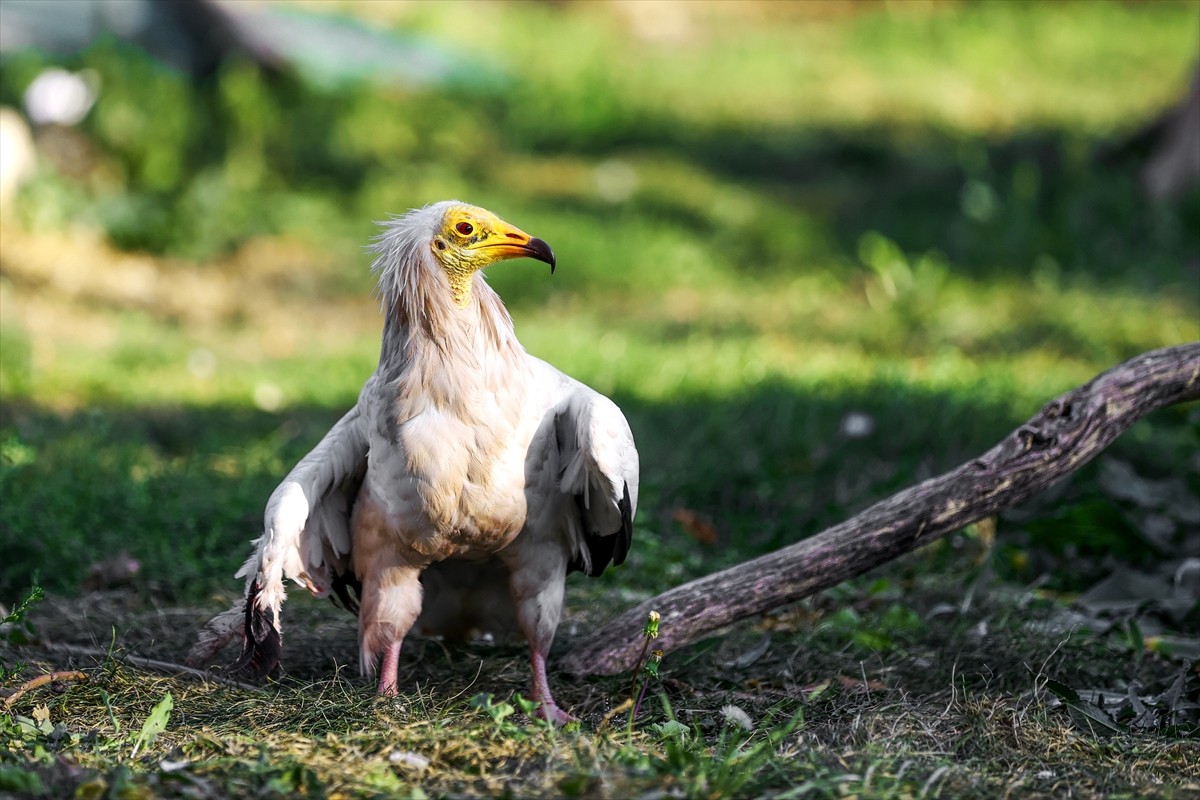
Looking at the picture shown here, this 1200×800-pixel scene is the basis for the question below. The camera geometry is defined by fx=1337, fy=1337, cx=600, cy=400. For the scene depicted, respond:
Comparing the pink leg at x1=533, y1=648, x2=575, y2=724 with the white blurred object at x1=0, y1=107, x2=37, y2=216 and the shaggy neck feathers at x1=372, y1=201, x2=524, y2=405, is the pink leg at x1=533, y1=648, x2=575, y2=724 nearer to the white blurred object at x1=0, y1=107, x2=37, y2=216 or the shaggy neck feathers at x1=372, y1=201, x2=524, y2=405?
the shaggy neck feathers at x1=372, y1=201, x2=524, y2=405

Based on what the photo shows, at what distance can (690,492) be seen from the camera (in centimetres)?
483

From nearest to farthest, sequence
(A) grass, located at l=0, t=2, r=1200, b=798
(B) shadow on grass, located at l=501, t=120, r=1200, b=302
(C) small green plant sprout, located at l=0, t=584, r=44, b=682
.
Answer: (A) grass, located at l=0, t=2, r=1200, b=798 < (C) small green plant sprout, located at l=0, t=584, r=44, b=682 < (B) shadow on grass, located at l=501, t=120, r=1200, b=302

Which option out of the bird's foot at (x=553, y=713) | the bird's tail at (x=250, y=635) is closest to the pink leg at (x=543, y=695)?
the bird's foot at (x=553, y=713)

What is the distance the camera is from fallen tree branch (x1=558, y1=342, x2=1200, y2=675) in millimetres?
3258

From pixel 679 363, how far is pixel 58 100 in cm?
460

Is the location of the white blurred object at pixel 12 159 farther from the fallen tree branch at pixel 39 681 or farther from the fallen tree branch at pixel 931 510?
the fallen tree branch at pixel 931 510

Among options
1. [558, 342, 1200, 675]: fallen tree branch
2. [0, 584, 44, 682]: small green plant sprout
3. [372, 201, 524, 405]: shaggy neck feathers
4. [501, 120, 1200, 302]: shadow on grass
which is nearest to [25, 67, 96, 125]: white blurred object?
[501, 120, 1200, 302]: shadow on grass

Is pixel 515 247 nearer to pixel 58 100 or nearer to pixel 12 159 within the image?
pixel 12 159

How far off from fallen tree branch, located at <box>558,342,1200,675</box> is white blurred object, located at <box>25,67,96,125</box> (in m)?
6.27

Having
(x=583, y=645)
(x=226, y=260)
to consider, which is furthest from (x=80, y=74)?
(x=583, y=645)

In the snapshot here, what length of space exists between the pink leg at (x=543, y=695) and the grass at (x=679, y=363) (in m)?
0.07

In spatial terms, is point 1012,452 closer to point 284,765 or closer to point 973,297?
point 284,765

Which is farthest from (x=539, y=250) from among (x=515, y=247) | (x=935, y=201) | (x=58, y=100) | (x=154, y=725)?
(x=58, y=100)

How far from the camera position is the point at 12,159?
7.77 m
